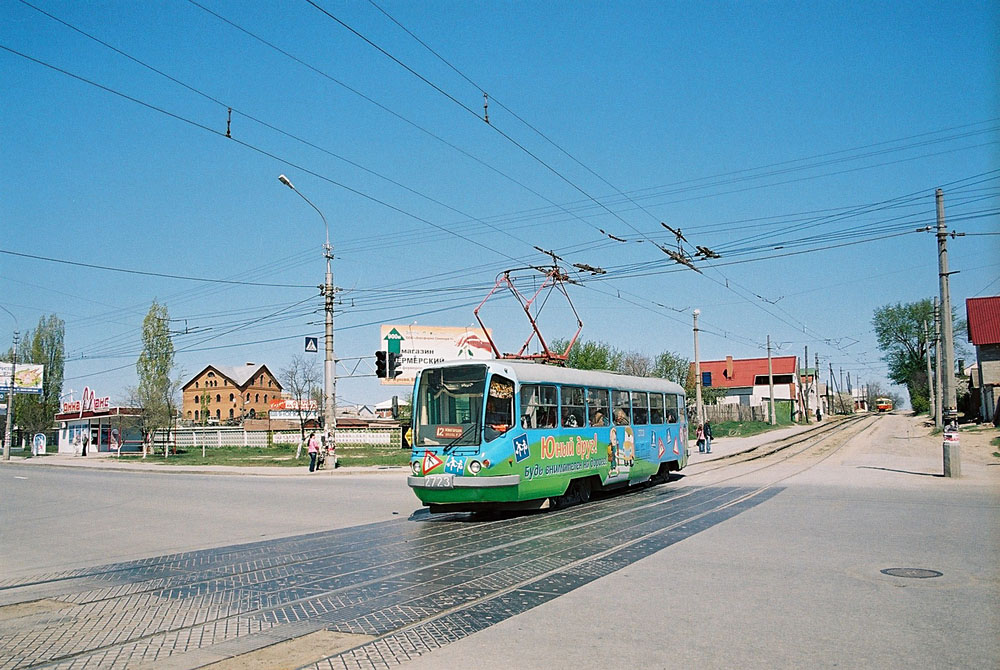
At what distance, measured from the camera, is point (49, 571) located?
10.8 metres

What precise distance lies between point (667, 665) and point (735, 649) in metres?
0.70

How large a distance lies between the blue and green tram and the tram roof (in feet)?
0.09

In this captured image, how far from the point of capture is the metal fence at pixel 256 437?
53.9m

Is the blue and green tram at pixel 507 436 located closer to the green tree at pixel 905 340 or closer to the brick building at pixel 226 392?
the green tree at pixel 905 340

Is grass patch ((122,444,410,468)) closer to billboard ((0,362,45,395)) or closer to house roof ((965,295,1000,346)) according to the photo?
billboard ((0,362,45,395))

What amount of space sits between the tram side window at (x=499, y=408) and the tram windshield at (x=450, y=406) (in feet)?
0.49

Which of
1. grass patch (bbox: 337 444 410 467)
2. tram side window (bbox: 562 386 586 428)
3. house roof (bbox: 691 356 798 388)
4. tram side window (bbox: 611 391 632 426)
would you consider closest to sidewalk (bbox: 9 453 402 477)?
grass patch (bbox: 337 444 410 467)

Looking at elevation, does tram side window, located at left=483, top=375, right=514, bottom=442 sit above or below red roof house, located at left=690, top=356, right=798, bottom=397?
below

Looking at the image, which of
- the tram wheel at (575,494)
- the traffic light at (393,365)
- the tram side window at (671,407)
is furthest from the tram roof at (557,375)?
the traffic light at (393,365)

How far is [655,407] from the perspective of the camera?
21.5 metres

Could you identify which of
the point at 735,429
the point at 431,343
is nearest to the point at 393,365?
the point at 431,343

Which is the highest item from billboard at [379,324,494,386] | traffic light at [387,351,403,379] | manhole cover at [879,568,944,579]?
billboard at [379,324,494,386]

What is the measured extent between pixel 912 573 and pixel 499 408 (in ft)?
24.6

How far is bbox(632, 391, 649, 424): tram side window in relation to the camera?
65.8ft
